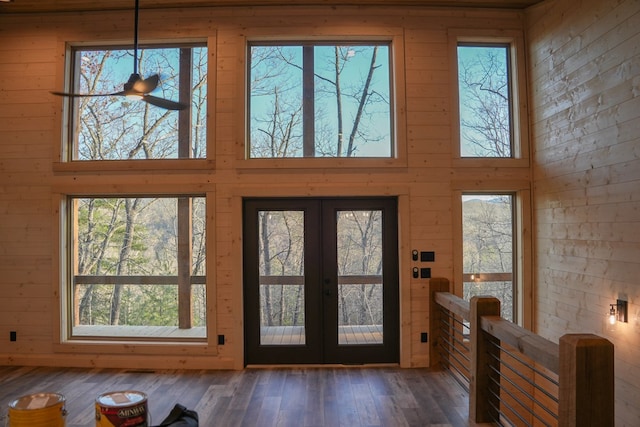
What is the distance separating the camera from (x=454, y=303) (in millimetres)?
3744

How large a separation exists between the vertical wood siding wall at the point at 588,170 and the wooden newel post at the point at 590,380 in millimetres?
1522

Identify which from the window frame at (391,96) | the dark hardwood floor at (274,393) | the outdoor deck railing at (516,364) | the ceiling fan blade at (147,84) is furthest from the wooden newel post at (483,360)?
the ceiling fan blade at (147,84)

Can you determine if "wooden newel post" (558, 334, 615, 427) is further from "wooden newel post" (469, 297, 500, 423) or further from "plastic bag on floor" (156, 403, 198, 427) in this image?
"plastic bag on floor" (156, 403, 198, 427)

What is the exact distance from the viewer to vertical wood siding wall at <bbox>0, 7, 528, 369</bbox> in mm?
4492

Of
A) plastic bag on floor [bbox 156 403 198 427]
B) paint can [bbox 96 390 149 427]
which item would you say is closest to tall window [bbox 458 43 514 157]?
plastic bag on floor [bbox 156 403 198 427]

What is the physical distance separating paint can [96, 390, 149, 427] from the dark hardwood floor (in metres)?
2.16

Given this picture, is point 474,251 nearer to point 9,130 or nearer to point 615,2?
point 615,2

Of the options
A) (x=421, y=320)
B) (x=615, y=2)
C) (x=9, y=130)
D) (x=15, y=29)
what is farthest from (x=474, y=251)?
(x=15, y=29)

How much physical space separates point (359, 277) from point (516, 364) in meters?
2.08

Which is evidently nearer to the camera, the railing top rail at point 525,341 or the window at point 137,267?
the railing top rail at point 525,341

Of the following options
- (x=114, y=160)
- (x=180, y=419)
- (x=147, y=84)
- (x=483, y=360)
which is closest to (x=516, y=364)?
(x=483, y=360)

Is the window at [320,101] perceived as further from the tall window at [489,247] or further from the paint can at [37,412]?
the paint can at [37,412]

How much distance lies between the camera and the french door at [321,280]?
4527mm

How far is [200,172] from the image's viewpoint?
4555 millimetres
